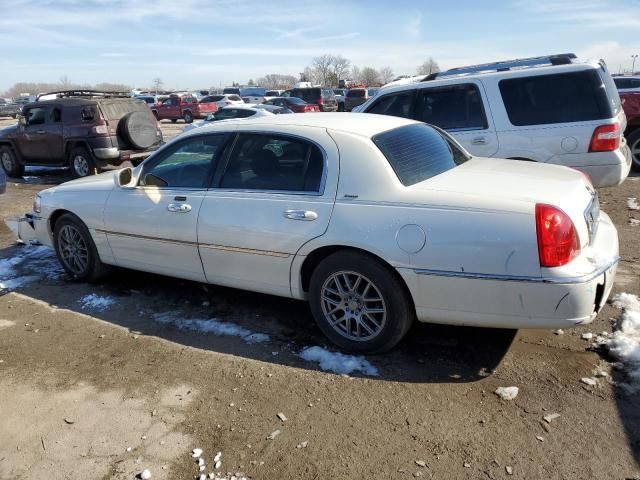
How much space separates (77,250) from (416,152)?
3377 mm

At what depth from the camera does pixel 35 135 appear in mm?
12125

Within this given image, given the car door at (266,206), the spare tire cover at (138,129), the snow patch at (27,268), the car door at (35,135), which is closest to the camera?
the car door at (266,206)

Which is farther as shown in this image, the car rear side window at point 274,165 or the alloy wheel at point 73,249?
the alloy wheel at point 73,249

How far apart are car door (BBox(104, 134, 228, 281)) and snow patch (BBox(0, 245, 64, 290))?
1332mm

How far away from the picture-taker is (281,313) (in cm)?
433

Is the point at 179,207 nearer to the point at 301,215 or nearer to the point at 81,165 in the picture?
the point at 301,215

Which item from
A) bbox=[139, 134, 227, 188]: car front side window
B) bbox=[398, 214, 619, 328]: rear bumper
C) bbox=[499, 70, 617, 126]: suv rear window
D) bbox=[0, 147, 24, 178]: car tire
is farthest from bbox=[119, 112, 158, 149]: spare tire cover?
bbox=[398, 214, 619, 328]: rear bumper

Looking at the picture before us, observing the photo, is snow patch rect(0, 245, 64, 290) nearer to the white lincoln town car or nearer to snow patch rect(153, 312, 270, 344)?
the white lincoln town car

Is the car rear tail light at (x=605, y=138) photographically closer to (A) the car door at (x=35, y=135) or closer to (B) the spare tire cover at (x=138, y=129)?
(B) the spare tire cover at (x=138, y=129)

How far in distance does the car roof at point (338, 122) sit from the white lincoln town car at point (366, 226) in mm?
17

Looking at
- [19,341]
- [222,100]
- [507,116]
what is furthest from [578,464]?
[222,100]

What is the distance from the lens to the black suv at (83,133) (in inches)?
438

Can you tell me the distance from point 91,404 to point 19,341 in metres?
1.31

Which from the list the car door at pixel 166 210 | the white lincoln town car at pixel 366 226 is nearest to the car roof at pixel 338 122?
the white lincoln town car at pixel 366 226
